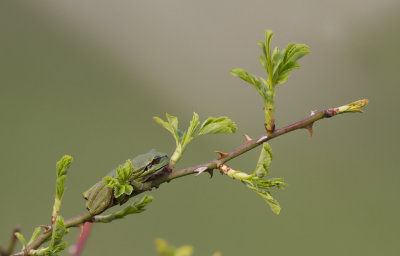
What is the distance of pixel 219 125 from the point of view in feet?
1.79

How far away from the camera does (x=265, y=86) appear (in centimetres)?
52

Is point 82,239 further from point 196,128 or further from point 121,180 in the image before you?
point 196,128

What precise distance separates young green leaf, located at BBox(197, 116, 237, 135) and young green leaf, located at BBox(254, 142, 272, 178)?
74mm

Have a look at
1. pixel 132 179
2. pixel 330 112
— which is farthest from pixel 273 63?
pixel 132 179

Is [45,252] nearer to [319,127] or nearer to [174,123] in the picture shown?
[174,123]

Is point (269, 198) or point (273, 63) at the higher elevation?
point (273, 63)

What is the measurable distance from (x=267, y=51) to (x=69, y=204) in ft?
11.2

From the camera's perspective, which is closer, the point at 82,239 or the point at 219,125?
the point at 82,239

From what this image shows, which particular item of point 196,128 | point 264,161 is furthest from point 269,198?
point 196,128

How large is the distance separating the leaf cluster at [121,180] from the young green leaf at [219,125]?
0.11 m

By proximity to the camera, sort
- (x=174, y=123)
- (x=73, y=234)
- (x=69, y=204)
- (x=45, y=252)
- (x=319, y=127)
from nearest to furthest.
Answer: (x=45, y=252), (x=174, y=123), (x=73, y=234), (x=69, y=204), (x=319, y=127)

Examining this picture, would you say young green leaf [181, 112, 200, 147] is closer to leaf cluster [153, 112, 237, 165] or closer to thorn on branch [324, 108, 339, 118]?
leaf cluster [153, 112, 237, 165]

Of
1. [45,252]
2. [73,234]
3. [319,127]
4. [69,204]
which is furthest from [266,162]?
[319,127]

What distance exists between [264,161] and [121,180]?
154 mm
